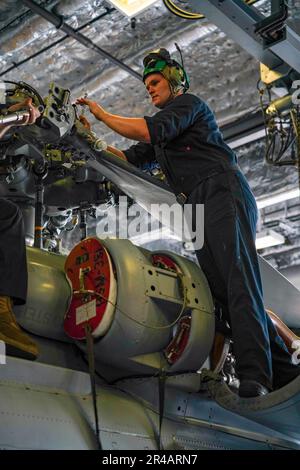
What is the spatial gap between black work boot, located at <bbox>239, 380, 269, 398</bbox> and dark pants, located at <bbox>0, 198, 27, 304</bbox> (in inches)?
41.1

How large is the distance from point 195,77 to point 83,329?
4.08 meters

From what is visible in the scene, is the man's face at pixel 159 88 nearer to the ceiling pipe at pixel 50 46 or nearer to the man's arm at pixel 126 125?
the man's arm at pixel 126 125

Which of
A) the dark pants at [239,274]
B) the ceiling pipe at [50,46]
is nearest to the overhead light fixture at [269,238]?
the ceiling pipe at [50,46]

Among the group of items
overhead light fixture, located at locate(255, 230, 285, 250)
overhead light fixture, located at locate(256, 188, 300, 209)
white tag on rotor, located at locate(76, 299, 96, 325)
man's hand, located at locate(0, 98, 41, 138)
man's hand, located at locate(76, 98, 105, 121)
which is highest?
overhead light fixture, located at locate(256, 188, 300, 209)

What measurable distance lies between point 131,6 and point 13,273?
3.08 meters

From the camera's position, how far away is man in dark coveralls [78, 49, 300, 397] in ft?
10.1

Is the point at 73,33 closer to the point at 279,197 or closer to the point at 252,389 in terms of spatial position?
the point at 279,197

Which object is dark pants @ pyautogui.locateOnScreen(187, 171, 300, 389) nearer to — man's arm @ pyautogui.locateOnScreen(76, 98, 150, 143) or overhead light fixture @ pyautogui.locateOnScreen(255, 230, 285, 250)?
man's arm @ pyautogui.locateOnScreen(76, 98, 150, 143)

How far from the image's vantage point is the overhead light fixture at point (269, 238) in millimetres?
9148

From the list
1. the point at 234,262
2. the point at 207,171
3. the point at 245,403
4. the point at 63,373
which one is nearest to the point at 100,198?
the point at 207,171

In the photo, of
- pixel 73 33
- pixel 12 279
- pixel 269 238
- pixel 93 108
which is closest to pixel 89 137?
pixel 93 108

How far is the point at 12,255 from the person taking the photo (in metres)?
2.80

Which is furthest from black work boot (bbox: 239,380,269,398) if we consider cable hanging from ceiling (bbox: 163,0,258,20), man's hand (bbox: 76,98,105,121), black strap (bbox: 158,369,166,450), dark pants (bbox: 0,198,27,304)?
cable hanging from ceiling (bbox: 163,0,258,20)
